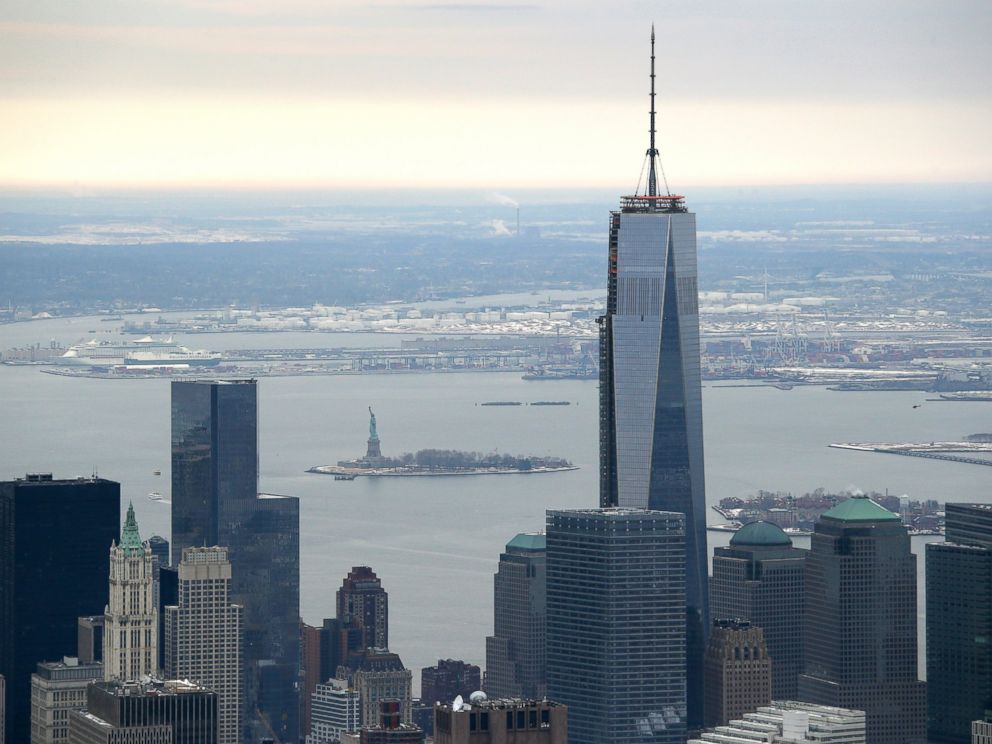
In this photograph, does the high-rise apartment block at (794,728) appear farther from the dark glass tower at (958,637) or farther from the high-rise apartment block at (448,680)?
the high-rise apartment block at (448,680)

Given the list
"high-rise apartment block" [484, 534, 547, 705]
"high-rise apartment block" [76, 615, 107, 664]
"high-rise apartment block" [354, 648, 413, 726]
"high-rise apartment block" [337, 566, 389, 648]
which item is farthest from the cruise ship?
"high-rise apartment block" [76, 615, 107, 664]

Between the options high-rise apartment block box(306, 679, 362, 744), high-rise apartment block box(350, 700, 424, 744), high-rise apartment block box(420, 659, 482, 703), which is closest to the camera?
high-rise apartment block box(350, 700, 424, 744)

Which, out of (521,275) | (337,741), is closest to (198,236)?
(521,275)

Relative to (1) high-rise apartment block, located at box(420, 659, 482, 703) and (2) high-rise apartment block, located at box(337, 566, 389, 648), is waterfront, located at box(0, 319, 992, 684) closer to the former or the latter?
(2) high-rise apartment block, located at box(337, 566, 389, 648)

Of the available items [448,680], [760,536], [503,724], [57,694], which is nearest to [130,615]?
[57,694]

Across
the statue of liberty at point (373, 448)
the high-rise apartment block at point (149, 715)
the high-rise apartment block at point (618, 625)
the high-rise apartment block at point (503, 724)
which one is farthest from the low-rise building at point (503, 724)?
the statue of liberty at point (373, 448)

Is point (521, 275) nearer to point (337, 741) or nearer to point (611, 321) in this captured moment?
point (611, 321)
